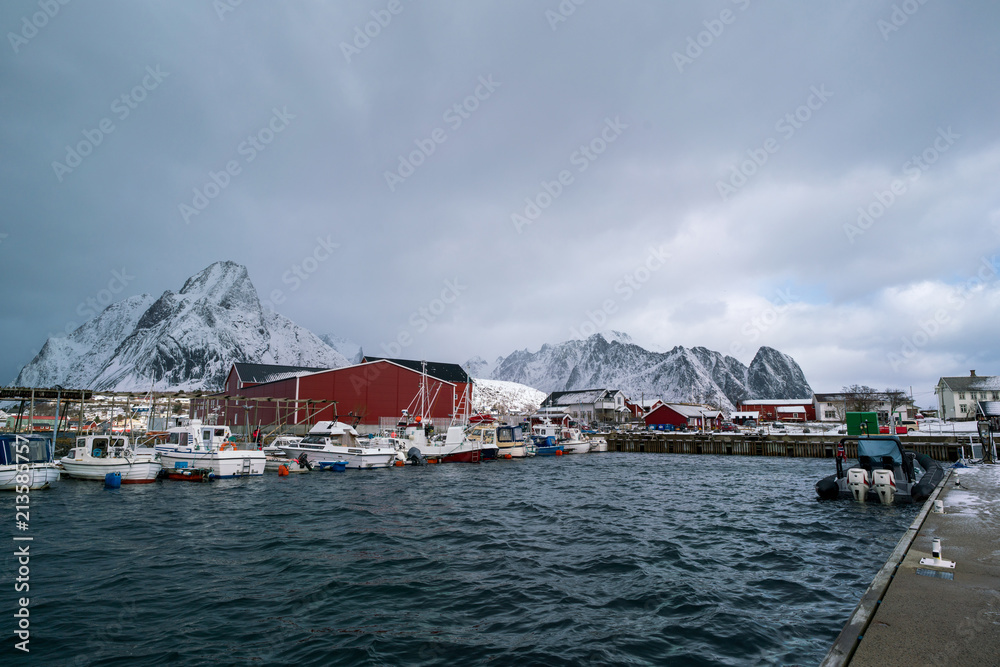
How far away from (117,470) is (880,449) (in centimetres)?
3970

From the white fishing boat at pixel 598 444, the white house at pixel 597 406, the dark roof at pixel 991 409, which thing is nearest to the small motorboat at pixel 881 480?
the dark roof at pixel 991 409

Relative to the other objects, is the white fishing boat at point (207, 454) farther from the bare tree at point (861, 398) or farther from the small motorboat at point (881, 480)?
the bare tree at point (861, 398)

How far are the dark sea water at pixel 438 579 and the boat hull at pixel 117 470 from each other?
4.53 metres

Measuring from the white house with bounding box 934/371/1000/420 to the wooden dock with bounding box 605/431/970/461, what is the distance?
56075 mm

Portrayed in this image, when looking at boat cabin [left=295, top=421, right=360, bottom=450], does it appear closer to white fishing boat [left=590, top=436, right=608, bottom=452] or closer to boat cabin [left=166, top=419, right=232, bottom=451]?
boat cabin [left=166, top=419, right=232, bottom=451]

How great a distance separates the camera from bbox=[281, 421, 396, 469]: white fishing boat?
126 ft

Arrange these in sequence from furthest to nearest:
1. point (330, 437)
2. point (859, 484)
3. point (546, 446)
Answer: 1. point (546, 446)
2. point (330, 437)
3. point (859, 484)

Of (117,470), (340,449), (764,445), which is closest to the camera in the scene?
(117,470)

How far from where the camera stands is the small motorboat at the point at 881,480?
22.4 m

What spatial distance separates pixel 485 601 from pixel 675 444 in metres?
64.1

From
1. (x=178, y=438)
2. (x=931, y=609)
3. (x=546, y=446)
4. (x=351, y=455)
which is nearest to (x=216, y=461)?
(x=178, y=438)

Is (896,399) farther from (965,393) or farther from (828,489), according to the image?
(828,489)

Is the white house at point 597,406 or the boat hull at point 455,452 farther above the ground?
the white house at point 597,406

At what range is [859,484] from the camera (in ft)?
75.5
